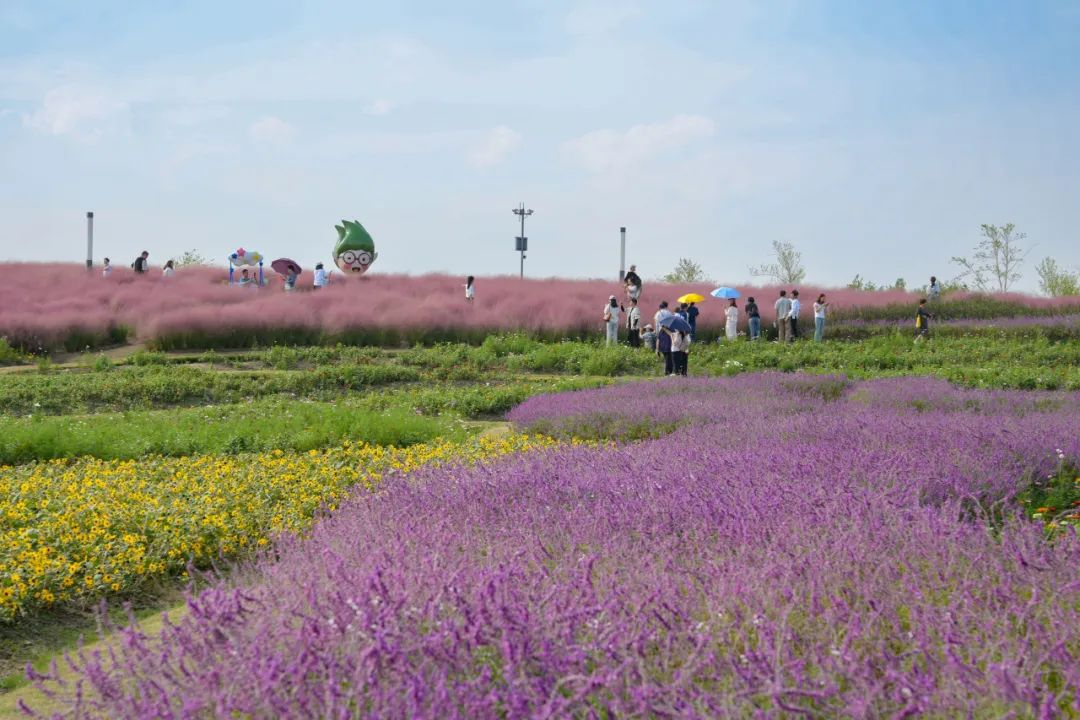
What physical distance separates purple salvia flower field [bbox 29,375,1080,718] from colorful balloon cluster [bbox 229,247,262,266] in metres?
34.3

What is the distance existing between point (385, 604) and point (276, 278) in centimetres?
3819

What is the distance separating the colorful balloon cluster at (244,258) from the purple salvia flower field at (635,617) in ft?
112

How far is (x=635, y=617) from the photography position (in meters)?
3.01

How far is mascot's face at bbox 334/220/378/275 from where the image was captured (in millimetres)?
37156

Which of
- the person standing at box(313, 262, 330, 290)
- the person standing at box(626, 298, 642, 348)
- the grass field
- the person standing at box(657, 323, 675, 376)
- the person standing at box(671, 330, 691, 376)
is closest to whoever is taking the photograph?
the grass field

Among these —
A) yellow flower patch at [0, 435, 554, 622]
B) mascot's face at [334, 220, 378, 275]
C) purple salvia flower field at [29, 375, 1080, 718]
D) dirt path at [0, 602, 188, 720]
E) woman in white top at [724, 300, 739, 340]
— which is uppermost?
mascot's face at [334, 220, 378, 275]

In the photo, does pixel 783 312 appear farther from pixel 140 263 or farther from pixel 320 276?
pixel 140 263

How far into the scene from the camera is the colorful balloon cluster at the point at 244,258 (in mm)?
37844

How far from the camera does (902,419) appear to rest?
28.3 ft

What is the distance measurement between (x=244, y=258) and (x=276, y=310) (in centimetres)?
1463

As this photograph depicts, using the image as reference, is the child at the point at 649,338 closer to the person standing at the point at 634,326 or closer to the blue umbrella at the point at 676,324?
the person standing at the point at 634,326

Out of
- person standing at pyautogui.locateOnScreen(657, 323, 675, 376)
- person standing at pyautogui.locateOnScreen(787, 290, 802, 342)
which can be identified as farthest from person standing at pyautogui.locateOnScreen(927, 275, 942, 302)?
person standing at pyautogui.locateOnScreen(657, 323, 675, 376)

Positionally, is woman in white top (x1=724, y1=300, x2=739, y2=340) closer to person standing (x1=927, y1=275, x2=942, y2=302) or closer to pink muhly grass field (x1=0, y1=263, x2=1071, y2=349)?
pink muhly grass field (x1=0, y1=263, x2=1071, y2=349)

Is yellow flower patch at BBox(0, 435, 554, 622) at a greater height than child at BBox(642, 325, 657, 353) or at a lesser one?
lesser
